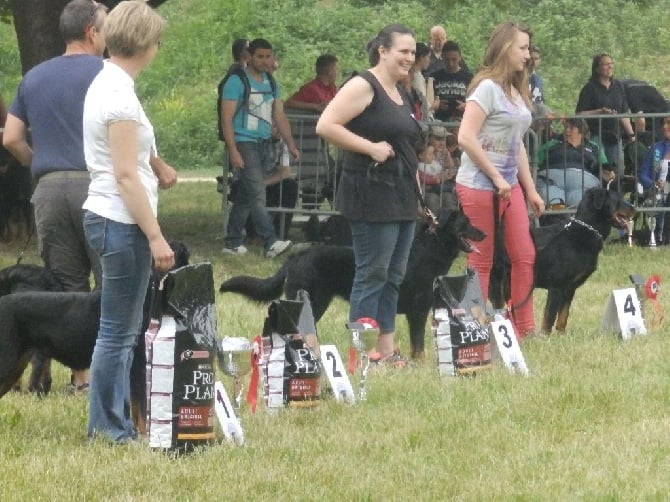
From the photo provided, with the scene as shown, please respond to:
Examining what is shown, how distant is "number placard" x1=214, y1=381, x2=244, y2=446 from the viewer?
561 centimetres

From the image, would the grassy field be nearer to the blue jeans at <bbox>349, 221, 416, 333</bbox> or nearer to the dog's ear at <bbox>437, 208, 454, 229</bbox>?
the blue jeans at <bbox>349, 221, 416, 333</bbox>

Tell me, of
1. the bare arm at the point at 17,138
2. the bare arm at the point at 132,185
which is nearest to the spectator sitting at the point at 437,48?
the bare arm at the point at 17,138

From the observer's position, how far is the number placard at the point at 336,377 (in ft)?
21.5

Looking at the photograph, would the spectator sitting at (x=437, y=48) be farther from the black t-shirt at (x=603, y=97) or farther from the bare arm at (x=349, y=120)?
the bare arm at (x=349, y=120)

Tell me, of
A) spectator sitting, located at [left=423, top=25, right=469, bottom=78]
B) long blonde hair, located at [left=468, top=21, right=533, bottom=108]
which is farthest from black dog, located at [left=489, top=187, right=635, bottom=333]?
spectator sitting, located at [left=423, top=25, right=469, bottom=78]

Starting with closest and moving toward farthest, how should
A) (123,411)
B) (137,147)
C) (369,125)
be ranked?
(137,147), (123,411), (369,125)

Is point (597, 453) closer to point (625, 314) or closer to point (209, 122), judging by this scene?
point (625, 314)

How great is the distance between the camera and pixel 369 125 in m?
7.11

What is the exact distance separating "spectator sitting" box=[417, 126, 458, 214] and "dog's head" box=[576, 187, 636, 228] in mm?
4369

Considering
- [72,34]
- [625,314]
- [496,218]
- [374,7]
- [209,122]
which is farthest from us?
[374,7]

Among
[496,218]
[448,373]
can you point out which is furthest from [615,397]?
[496,218]

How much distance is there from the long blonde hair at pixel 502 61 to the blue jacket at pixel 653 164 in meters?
6.87

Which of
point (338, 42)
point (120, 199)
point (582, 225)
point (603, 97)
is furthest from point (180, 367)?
point (338, 42)

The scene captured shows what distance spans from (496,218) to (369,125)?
131 centimetres
